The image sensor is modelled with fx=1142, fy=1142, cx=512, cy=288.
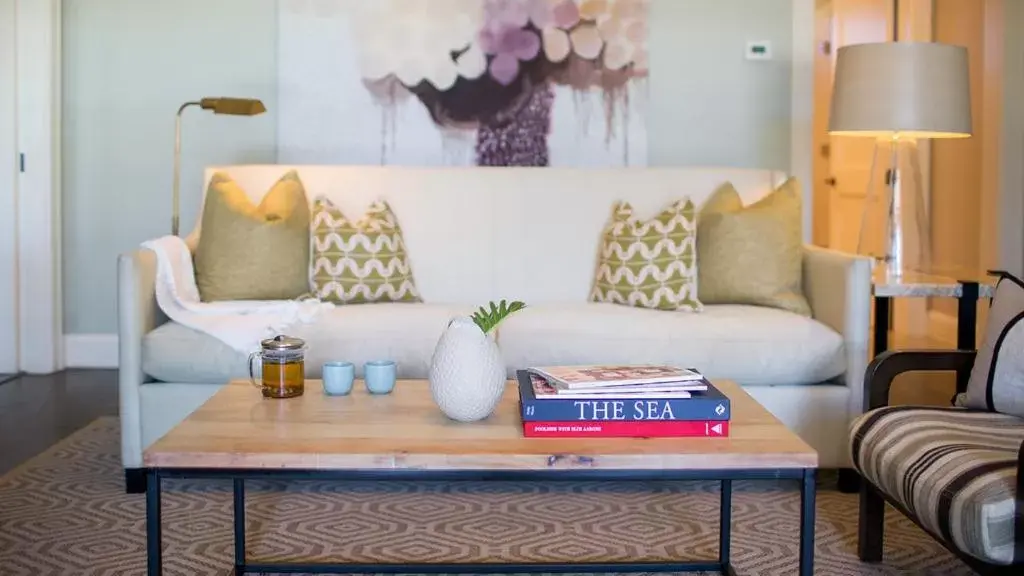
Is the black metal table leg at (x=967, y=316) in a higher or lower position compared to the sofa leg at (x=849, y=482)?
higher

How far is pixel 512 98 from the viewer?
470 cm

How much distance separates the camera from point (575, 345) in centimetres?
320

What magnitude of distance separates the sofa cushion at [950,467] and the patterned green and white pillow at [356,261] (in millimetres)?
1663

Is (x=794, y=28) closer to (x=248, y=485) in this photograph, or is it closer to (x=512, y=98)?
(x=512, y=98)

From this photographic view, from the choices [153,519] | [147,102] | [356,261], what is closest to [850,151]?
[147,102]

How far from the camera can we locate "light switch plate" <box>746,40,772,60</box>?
471 cm

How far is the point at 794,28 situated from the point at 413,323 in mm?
2367

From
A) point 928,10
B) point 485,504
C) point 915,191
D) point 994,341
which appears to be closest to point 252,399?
point 485,504

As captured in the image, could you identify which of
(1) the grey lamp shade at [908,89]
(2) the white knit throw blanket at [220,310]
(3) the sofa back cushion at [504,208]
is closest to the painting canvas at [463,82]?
(3) the sofa back cushion at [504,208]

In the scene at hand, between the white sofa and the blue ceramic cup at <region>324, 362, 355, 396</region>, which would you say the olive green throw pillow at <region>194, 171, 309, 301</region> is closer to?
the white sofa

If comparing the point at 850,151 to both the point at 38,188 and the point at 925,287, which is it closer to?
the point at 925,287

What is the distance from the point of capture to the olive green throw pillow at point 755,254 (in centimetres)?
349

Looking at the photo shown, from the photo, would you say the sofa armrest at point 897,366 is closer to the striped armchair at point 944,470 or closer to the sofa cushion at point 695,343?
the striped armchair at point 944,470

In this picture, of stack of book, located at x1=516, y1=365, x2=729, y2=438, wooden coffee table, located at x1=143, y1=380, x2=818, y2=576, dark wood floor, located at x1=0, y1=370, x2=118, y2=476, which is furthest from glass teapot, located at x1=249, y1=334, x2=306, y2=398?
dark wood floor, located at x1=0, y1=370, x2=118, y2=476
